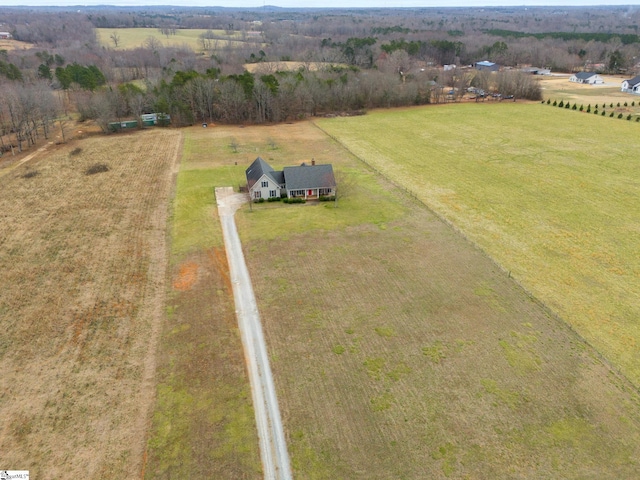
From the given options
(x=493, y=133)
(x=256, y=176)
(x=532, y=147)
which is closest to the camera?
(x=256, y=176)

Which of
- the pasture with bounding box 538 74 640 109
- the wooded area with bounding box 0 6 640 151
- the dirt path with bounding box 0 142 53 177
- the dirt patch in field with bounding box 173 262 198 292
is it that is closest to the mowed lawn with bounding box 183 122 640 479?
the dirt patch in field with bounding box 173 262 198 292

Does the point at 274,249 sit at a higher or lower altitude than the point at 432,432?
higher

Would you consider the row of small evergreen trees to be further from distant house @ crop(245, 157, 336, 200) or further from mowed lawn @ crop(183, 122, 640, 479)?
distant house @ crop(245, 157, 336, 200)

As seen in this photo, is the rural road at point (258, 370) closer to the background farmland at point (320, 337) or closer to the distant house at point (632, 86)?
the background farmland at point (320, 337)

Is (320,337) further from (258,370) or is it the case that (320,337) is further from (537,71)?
(537,71)

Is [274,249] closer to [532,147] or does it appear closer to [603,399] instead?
[603,399]

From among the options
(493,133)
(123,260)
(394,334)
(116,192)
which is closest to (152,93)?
(116,192)
